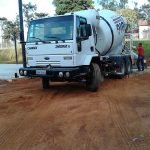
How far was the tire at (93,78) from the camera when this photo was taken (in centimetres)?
1473

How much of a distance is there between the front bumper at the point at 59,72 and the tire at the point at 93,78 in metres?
0.48

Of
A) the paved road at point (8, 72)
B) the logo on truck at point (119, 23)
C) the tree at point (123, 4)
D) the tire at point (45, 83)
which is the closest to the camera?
the tire at point (45, 83)

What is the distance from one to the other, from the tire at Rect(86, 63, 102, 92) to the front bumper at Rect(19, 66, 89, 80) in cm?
48

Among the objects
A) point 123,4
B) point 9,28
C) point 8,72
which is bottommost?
point 8,72

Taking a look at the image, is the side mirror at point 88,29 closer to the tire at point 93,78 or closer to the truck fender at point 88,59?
the truck fender at point 88,59

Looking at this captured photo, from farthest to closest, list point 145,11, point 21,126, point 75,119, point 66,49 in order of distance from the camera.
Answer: point 145,11
point 66,49
point 75,119
point 21,126

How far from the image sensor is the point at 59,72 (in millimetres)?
13648

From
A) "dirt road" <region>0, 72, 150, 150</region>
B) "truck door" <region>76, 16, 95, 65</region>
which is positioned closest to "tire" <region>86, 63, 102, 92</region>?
"dirt road" <region>0, 72, 150, 150</region>

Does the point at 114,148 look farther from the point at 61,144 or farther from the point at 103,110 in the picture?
the point at 103,110

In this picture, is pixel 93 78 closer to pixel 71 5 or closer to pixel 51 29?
pixel 51 29

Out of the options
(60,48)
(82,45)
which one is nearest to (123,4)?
(82,45)

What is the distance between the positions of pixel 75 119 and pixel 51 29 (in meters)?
5.17

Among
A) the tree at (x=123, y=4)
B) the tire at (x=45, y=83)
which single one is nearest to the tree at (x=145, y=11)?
the tree at (x=123, y=4)

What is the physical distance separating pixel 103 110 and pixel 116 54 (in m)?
8.43
